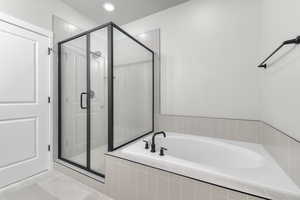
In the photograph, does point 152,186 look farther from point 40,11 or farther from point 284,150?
point 40,11

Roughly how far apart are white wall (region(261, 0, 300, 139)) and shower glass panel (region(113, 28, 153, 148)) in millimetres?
1552

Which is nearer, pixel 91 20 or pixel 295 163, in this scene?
pixel 295 163

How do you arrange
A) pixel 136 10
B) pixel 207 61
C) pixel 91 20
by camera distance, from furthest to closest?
1. pixel 91 20
2. pixel 136 10
3. pixel 207 61

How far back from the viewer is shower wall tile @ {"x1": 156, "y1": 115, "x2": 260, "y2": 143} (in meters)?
1.75

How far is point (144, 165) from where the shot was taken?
4.01 ft

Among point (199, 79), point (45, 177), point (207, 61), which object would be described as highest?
point (207, 61)

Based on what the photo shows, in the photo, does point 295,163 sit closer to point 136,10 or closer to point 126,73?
point 126,73

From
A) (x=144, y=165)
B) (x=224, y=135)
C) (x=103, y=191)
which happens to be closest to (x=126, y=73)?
(x=144, y=165)

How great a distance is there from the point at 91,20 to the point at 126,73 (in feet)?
4.80

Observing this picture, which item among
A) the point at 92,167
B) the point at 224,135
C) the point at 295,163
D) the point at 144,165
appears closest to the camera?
the point at 295,163

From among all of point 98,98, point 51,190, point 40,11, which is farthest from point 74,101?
point 40,11

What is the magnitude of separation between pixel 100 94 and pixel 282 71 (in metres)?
1.85

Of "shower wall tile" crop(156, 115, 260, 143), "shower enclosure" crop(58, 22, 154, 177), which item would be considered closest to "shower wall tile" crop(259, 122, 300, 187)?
"shower wall tile" crop(156, 115, 260, 143)

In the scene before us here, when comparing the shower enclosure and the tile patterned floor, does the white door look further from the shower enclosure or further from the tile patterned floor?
the shower enclosure
